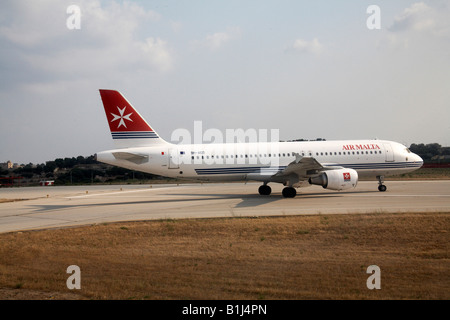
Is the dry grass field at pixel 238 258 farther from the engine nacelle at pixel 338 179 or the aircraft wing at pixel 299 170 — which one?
the aircraft wing at pixel 299 170

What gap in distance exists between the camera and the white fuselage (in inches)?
938

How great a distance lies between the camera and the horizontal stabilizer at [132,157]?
75.4ft

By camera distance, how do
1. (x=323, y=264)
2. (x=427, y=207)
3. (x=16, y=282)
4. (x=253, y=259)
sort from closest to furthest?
(x=16, y=282), (x=323, y=264), (x=253, y=259), (x=427, y=207)

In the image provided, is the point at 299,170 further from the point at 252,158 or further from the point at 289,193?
the point at 252,158

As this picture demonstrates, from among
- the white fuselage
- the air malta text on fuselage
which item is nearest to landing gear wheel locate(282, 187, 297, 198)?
the white fuselage

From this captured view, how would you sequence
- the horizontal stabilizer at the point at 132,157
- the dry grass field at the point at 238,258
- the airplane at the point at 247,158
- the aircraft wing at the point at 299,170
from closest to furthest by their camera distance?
the dry grass field at the point at 238,258, the aircraft wing at the point at 299,170, the airplane at the point at 247,158, the horizontal stabilizer at the point at 132,157

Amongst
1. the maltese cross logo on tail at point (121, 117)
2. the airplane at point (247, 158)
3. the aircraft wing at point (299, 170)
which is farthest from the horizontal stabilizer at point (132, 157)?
the aircraft wing at point (299, 170)

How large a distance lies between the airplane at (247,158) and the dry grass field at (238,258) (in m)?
7.99

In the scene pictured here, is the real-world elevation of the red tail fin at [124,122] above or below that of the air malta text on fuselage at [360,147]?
above

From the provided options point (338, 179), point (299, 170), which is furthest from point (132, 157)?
point (338, 179)

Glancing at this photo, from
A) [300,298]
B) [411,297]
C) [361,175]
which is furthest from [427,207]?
[300,298]

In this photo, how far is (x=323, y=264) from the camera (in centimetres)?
872
